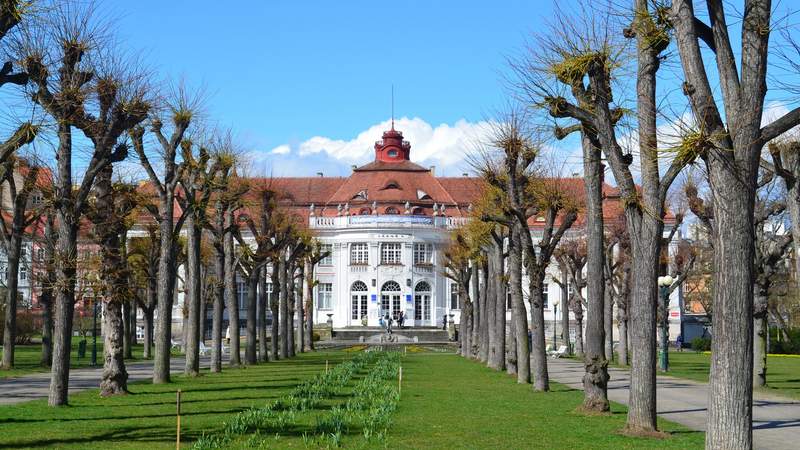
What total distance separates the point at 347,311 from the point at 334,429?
8203 cm

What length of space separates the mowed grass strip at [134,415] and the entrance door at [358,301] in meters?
68.0

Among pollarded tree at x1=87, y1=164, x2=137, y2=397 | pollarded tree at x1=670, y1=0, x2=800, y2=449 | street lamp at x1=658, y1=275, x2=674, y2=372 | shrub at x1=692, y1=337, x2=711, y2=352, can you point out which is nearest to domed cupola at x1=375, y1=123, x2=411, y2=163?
shrub at x1=692, y1=337, x2=711, y2=352

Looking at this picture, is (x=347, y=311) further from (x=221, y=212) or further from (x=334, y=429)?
(x=334, y=429)

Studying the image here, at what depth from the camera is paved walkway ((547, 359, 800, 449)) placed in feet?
57.9

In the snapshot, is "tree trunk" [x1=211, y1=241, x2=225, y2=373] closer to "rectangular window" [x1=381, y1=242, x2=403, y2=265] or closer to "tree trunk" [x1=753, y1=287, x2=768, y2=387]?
"tree trunk" [x1=753, y1=287, x2=768, y2=387]

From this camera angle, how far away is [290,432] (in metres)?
15.9

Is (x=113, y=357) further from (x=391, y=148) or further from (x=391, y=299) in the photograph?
(x=391, y=148)

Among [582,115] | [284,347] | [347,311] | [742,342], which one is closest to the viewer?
[742,342]

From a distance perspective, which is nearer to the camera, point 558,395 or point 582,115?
point 582,115

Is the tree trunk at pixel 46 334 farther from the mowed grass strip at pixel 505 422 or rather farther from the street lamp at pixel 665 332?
the street lamp at pixel 665 332

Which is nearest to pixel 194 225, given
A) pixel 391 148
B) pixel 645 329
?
pixel 645 329

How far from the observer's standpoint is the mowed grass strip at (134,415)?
14992 mm

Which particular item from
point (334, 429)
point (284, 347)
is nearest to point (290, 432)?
point (334, 429)

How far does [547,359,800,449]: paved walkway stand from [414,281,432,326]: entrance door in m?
61.3
